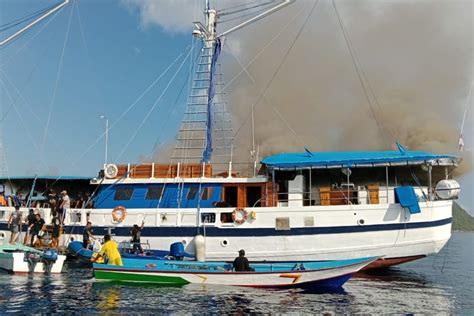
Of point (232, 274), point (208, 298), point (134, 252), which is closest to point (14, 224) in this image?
point (134, 252)

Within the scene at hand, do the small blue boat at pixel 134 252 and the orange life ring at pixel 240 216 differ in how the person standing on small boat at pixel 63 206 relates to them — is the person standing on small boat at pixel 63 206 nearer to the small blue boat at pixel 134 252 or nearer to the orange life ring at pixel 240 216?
the small blue boat at pixel 134 252

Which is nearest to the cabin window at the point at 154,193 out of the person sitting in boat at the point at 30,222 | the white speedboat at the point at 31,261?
the white speedboat at the point at 31,261

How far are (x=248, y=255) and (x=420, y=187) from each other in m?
9.32

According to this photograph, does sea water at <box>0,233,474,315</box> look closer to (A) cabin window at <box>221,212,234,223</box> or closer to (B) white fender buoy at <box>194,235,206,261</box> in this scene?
(B) white fender buoy at <box>194,235,206,261</box>

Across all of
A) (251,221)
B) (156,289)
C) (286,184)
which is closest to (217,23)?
(286,184)

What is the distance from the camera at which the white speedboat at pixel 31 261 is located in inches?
846

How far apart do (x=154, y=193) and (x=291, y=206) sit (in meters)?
7.66

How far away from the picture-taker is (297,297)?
1700 centimetres

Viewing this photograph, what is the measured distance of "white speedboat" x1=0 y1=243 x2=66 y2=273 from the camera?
21484mm

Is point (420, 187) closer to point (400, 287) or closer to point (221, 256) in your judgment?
point (400, 287)

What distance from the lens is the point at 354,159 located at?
2258cm

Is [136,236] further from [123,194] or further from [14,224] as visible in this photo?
[14,224]

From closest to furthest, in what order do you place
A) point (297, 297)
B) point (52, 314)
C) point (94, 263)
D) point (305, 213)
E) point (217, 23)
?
point (52, 314) → point (297, 297) → point (94, 263) → point (305, 213) → point (217, 23)

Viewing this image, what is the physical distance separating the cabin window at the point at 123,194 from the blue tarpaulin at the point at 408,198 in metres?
14.3
